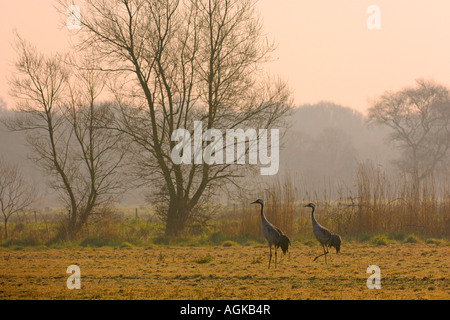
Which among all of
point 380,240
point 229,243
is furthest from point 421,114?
→ point 229,243

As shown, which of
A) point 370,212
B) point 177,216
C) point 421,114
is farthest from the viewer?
point 421,114

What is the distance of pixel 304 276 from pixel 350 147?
7515 centimetres

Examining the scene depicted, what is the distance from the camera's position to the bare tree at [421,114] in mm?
49062

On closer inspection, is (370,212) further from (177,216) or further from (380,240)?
(177,216)

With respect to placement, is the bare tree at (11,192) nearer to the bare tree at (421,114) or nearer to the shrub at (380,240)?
the shrub at (380,240)

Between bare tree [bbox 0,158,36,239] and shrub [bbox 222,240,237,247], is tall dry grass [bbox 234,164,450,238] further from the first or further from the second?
bare tree [bbox 0,158,36,239]

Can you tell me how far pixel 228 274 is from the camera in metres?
9.70

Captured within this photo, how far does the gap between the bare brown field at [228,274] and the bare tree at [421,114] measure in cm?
3796

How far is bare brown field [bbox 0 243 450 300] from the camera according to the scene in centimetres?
769

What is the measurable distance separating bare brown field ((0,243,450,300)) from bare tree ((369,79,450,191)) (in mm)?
37962

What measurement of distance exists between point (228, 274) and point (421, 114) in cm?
4478

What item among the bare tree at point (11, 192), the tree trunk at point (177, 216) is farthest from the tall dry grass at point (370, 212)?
the bare tree at point (11, 192)

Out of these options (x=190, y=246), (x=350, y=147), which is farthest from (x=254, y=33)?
(x=350, y=147)
